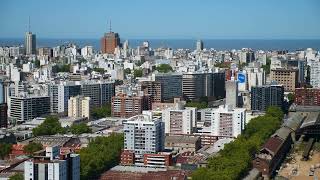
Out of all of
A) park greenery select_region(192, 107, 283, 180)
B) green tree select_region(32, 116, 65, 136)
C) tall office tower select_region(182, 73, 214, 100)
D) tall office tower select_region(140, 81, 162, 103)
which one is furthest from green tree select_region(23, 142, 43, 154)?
tall office tower select_region(182, 73, 214, 100)

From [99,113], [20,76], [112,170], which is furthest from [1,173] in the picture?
[20,76]

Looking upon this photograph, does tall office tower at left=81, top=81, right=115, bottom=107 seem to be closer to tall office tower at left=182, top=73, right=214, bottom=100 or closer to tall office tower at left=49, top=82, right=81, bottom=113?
tall office tower at left=49, top=82, right=81, bottom=113

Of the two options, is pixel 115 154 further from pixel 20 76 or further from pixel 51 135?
pixel 20 76

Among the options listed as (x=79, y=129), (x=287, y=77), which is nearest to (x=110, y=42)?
(x=287, y=77)

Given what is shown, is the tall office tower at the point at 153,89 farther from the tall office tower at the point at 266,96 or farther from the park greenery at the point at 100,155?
the park greenery at the point at 100,155

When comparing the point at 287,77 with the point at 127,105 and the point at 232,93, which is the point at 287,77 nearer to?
the point at 232,93

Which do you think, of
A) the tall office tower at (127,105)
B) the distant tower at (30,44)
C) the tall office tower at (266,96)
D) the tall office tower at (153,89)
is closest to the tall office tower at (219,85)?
the tall office tower at (153,89)
